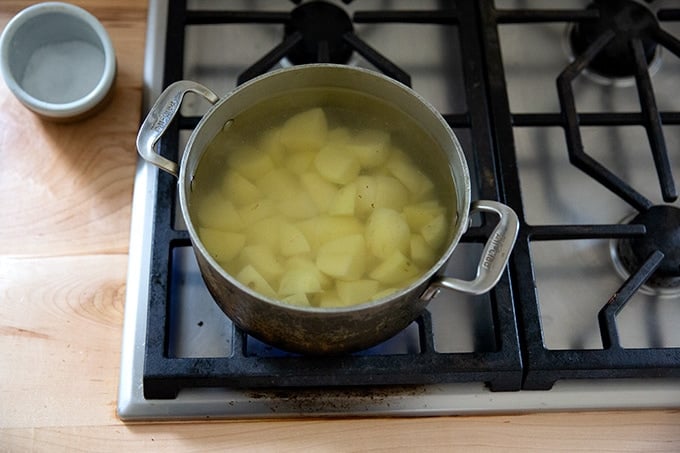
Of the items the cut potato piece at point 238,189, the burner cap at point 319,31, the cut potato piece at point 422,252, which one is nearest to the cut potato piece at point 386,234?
the cut potato piece at point 422,252

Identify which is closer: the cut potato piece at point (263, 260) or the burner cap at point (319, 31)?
the cut potato piece at point (263, 260)

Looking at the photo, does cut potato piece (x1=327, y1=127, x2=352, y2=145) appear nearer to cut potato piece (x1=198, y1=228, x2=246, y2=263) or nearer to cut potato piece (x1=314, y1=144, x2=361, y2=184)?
cut potato piece (x1=314, y1=144, x2=361, y2=184)

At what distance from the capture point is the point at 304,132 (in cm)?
74

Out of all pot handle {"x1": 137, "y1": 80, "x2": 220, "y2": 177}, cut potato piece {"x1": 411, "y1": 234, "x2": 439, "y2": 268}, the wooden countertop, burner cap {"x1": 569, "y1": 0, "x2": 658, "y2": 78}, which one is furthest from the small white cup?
burner cap {"x1": 569, "y1": 0, "x2": 658, "y2": 78}

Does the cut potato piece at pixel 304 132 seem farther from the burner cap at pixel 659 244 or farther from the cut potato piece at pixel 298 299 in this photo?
the burner cap at pixel 659 244

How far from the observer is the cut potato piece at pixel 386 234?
0.69m

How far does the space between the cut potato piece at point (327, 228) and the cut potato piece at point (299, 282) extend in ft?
0.09

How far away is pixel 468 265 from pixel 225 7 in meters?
0.40

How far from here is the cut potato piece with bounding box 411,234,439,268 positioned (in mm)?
685

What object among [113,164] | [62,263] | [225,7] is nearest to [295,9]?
[225,7]

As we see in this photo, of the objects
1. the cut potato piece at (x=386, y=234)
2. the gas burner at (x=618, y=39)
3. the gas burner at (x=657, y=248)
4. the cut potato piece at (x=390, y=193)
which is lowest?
the cut potato piece at (x=386, y=234)

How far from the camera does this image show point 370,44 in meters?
0.90

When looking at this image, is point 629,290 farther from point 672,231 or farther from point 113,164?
point 113,164

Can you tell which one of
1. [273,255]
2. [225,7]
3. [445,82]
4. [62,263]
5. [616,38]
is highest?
[616,38]
